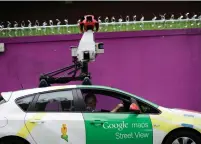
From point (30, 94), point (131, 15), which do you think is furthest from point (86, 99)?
point (131, 15)

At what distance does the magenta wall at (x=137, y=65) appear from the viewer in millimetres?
10211

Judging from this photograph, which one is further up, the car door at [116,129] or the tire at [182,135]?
the car door at [116,129]

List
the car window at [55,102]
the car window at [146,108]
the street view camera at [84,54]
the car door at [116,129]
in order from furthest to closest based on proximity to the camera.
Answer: the street view camera at [84,54] < the car window at [146,108] < the car window at [55,102] < the car door at [116,129]

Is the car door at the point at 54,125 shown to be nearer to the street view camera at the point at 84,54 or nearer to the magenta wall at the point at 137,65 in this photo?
the street view camera at the point at 84,54

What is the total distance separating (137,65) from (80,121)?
4.23m

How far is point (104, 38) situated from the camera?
33.4 feet

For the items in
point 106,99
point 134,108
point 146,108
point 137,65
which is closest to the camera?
point 134,108

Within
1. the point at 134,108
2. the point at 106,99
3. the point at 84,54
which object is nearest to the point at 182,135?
the point at 134,108

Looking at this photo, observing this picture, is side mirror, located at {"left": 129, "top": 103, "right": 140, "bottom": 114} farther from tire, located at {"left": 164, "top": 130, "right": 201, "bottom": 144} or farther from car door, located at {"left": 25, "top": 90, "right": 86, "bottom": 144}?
car door, located at {"left": 25, "top": 90, "right": 86, "bottom": 144}

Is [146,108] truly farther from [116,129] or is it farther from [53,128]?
[53,128]

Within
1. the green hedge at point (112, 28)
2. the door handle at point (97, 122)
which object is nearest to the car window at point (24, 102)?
the door handle at point (97, 122)

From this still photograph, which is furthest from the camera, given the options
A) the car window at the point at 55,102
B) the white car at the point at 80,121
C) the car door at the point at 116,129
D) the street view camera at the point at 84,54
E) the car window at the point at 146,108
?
the street view camera at the point at 84,54

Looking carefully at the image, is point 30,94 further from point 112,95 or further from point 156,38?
point 156,38

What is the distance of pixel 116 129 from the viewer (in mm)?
6352
